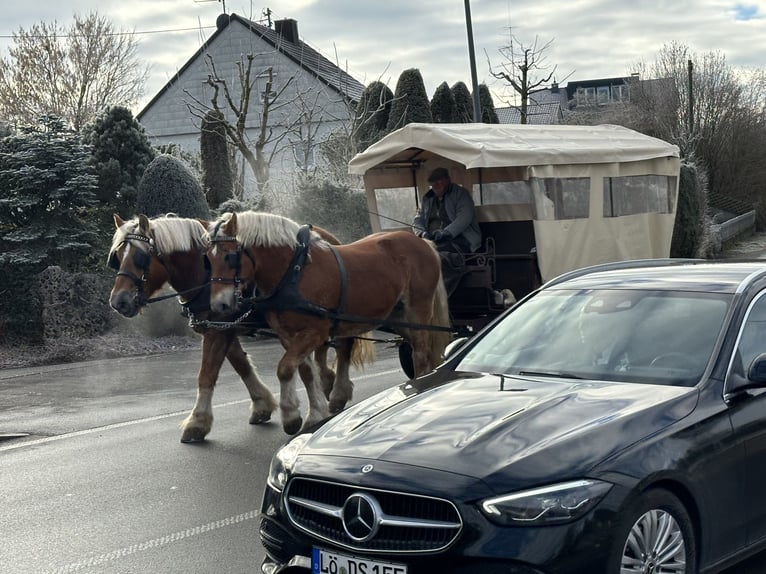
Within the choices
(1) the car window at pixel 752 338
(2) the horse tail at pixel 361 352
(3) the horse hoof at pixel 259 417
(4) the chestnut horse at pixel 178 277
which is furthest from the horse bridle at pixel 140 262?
(1) the car window at pixel 752 338

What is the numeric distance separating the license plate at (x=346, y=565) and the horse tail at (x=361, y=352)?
18.6 ft

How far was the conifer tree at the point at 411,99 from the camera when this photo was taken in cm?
2730

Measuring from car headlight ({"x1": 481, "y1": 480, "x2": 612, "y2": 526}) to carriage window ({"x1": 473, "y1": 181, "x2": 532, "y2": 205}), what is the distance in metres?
7.83

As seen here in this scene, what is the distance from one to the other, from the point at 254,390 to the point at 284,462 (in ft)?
15.0

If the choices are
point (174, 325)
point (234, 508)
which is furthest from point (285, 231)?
point (174, 325)

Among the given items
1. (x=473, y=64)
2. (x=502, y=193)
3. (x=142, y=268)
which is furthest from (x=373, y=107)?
(x=142, y=268)

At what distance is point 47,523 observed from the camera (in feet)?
19.8

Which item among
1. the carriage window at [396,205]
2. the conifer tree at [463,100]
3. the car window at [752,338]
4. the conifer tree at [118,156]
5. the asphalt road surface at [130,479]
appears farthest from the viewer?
the conifer tree at [463,100]

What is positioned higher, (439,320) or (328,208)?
(328,208)

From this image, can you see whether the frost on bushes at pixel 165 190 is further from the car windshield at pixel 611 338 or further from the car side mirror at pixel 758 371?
the car side mirror at pixel 758 371

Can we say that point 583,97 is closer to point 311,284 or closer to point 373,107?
point 373,107

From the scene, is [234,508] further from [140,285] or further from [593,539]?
[593,539]

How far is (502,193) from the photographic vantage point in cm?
1128

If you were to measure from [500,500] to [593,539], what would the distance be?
1.21 ft
